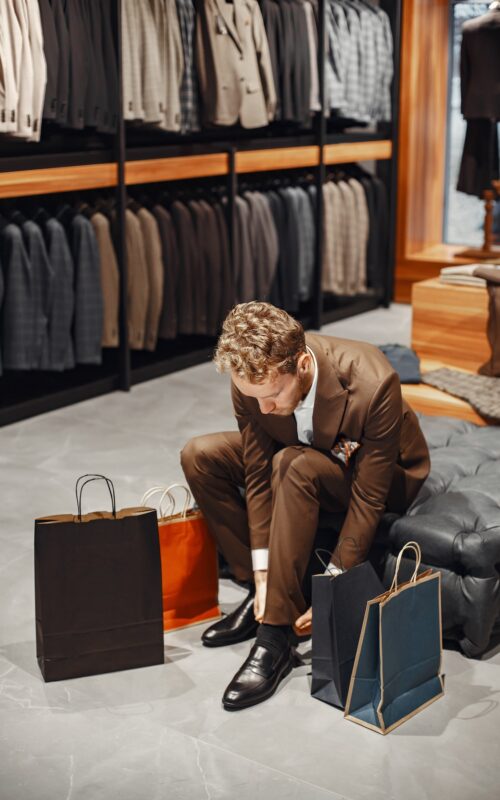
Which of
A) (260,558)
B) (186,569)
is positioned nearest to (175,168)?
(186,569)

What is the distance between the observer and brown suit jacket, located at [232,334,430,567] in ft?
8.68

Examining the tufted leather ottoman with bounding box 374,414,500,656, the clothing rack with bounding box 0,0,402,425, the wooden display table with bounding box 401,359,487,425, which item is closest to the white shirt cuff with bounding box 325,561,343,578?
the tufted leather ottoman with bounding box 374,414,500,656

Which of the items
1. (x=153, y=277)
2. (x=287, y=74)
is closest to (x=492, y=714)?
(x=153, y=277)

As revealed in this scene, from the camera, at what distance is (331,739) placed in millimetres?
2461

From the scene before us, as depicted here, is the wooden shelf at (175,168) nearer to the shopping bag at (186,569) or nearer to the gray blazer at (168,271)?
the gray blazer at (168,271)

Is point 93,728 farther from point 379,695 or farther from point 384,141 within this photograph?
point 384,141

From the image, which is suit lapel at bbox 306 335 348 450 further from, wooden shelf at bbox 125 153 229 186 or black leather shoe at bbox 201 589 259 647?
wooden shelf at bbox 125 153 229 186

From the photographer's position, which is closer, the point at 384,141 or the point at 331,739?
the point at 331,739

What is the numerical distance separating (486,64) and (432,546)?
451 cm

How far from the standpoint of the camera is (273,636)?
2723mm

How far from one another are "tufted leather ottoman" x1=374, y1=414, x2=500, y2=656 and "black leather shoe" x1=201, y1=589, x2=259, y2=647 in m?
0.38

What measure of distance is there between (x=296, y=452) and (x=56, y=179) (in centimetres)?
256

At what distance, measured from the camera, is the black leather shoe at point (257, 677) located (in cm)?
261

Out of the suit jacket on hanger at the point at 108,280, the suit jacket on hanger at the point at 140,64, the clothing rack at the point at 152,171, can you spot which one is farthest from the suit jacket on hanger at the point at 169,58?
the suit jacket on hanger at the point at 108,280
